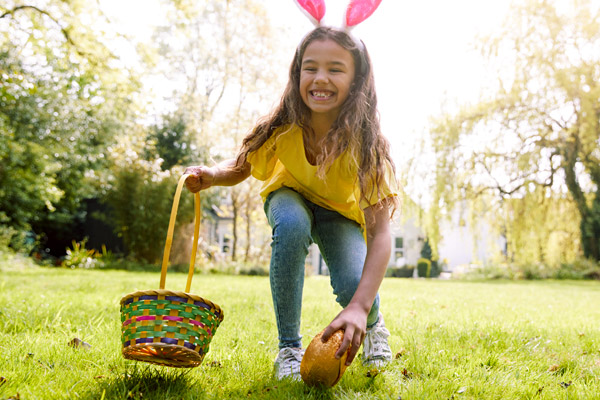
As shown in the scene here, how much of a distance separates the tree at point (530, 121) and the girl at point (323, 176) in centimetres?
1279

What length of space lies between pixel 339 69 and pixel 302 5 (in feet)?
1.11

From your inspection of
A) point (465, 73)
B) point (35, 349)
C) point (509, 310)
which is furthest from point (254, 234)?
point (35, 349)

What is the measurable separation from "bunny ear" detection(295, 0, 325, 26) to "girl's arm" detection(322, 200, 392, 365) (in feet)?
2.90

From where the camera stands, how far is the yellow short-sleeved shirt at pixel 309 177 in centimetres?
221

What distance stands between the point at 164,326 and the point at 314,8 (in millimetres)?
1491

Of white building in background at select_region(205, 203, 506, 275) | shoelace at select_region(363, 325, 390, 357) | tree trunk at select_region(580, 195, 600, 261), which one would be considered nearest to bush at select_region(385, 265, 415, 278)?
white building in background at select_region(205, 203, 506, 275)

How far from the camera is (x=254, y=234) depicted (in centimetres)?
1592

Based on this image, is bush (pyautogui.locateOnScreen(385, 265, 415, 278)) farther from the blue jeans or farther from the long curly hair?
the long curly hair

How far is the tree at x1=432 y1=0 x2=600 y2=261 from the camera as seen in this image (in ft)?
46.5

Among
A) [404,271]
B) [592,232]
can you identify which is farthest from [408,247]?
[592,232]

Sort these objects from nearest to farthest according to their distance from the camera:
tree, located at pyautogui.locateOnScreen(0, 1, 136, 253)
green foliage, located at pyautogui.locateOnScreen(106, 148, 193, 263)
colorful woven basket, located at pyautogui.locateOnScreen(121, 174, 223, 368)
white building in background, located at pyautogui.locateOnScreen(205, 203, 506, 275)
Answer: colorful woven basket, located at pyautogui.locateOnScreen(121, 174, 223, 368)
tree, located at pyautogui.locateOnScreen(0, 1, 136, 253)
green foliage, located at pyautogui.locateOnScreen(106, 148, 193, 263)
white building in background, located at pyautogui.locateOnScreen(205, 203, 506, 275)

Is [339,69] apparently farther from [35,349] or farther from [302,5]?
[35,349]

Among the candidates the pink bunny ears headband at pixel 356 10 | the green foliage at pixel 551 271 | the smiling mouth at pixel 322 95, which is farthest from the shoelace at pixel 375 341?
the green foliage at pixel 551 271

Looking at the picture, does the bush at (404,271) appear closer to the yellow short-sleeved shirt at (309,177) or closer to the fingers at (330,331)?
the yellow short-sleeved shirt at (309,177)
